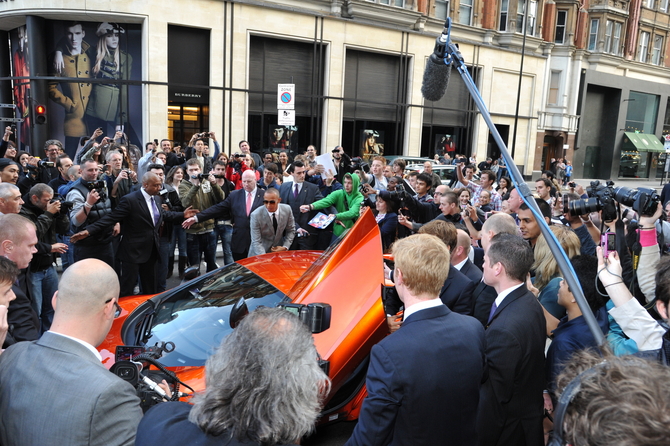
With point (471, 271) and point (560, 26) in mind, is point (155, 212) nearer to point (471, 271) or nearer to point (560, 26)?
point (471, 271)

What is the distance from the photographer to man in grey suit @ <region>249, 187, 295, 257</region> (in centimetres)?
674

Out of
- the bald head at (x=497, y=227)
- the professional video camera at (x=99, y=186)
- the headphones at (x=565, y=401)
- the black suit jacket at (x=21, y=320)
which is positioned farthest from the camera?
the professional video camera at (x=99, y=186)

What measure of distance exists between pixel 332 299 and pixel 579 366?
1.72 m

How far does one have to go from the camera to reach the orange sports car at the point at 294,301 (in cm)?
291

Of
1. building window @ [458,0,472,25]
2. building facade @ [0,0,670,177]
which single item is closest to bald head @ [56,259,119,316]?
building facade @ [0,0,670,177]

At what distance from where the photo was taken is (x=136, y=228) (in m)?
6.41

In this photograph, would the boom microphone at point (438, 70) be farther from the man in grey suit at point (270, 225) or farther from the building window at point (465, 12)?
the building window at point (465, 12)

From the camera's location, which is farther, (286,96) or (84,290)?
(286,96)

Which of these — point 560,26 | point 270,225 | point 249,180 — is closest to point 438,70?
point 270,225

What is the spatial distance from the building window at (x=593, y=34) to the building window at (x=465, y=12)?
39.5 feet

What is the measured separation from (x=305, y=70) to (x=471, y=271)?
2064cm

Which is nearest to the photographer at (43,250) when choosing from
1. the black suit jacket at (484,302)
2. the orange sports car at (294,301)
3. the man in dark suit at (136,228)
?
the man in dark suit at (136,228)

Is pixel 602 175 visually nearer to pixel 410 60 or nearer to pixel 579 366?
pixel 410 60

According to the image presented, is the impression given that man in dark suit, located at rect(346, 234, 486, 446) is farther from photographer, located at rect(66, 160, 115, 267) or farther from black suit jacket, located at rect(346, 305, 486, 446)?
photographer, located at rect(66, 160, 115, 267)
